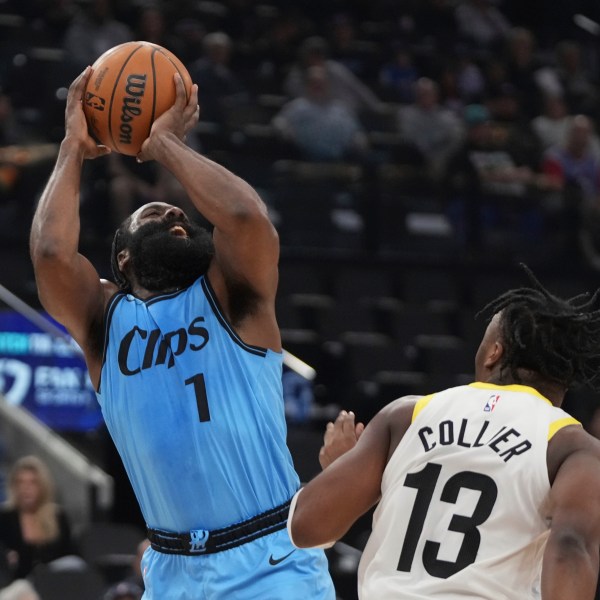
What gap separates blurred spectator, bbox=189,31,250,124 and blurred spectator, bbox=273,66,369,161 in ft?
1.51

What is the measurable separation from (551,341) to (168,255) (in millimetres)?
1330

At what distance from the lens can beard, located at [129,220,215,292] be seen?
4.30 metres

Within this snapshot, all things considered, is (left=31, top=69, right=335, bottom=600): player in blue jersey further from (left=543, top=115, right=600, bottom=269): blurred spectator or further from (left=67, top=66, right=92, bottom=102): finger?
(left=543, top=115, right=600, bottom=269): blurred spectator

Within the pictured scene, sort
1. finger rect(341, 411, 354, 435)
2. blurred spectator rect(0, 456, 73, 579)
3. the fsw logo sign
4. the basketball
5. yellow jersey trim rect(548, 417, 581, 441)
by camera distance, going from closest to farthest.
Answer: yellow jersey trim rect(548, 417, 581, 441)
finger rect(341, 411, 354, 435)
the basketball
blurred spectator rect(0, 456, 73, 579)
the fsw logo sign

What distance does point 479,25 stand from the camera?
1664cm

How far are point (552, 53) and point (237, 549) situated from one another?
13579 millimetres

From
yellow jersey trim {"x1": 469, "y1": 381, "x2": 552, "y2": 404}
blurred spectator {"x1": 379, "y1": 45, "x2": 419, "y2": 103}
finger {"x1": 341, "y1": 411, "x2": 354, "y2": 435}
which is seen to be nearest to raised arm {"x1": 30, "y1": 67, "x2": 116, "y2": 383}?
finger {"x1": 341, "y1": 411, "x2": 354, "y2": 435}

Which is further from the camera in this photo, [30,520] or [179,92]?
[30,520]

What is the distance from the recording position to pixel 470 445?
3.31 m

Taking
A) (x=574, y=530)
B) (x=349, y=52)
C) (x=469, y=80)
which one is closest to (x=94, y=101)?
(x=574, y=530)

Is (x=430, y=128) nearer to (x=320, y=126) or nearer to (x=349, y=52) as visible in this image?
(x=320, y=126)

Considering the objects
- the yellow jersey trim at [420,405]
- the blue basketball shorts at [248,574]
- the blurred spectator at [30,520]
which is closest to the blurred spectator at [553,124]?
the blurred spectator at [30,520]

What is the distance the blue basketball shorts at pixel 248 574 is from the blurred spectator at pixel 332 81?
9.91 metres

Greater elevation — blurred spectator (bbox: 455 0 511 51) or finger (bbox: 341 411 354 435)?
finger (bbox: 341 411 354 435)
